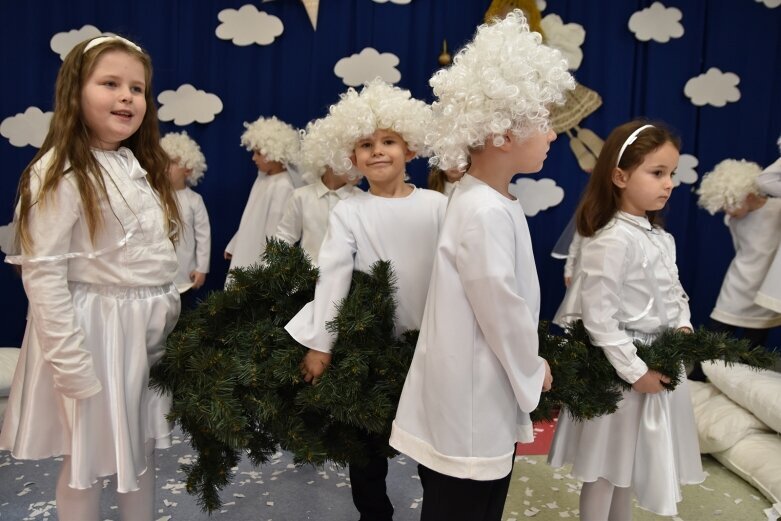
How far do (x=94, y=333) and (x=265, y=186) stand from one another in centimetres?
270

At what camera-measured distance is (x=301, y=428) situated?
1684 mm

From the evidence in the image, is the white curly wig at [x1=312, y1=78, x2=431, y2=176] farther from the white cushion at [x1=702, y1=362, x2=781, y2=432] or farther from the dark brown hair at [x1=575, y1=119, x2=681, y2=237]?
the white cushion at [x1=702, y1=362, x2=781, y2=432]

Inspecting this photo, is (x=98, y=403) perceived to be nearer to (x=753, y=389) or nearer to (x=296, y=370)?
(x=296, y=370)

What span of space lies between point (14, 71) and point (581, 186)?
13.9 ft

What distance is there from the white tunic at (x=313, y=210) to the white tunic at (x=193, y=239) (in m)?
0.91

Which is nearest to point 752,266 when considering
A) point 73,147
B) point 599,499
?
point 599,499

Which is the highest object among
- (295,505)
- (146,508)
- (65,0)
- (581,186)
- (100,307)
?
(65,0)

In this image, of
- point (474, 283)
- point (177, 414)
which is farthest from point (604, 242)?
point (177, 414)

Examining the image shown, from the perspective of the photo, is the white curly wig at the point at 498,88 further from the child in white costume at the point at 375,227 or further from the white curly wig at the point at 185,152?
the white curly wig at the point at 185,152

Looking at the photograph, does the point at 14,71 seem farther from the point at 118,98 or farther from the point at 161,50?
the point at 118,98

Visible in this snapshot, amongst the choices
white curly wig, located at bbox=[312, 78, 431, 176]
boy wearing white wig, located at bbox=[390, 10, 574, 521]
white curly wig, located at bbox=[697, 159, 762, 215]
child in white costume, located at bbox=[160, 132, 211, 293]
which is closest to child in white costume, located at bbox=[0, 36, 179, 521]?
white curly wig, located at bbox=[312, 78, 431, 176]

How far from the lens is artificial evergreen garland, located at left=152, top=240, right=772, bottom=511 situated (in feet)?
5.41

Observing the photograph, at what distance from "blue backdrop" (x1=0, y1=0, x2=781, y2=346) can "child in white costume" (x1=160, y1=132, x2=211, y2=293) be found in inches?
12.7

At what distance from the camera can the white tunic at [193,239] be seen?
13.9ft
